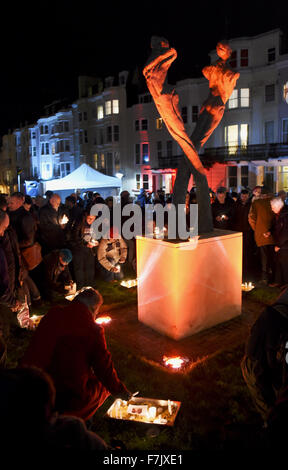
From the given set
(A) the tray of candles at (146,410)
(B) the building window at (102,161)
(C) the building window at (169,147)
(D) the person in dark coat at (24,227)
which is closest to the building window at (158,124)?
(C) the building window at (169,147)

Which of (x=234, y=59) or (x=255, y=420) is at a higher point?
(x=234, y=59)

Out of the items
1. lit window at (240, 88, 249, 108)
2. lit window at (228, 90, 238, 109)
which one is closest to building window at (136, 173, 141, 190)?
lit window at (228, 90, 238, 109)

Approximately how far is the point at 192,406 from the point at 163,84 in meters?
4.49

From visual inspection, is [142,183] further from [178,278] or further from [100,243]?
[178,278]

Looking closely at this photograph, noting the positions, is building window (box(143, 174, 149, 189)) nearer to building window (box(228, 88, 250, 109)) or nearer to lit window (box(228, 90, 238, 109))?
lit window (box(228, 90, 238, 109))

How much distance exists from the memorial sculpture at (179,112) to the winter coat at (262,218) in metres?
2.03

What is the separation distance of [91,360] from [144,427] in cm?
117

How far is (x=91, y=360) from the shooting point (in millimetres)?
2922

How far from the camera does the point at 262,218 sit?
313 inches

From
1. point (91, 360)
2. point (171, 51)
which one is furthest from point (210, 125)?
point (91, 360)

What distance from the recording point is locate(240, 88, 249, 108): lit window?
94.6ft

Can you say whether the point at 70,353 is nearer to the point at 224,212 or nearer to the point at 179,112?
the point at 179,112

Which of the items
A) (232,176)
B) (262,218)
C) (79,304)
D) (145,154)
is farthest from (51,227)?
(145,154)

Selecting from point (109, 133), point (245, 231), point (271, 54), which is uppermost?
point (271, 54)
